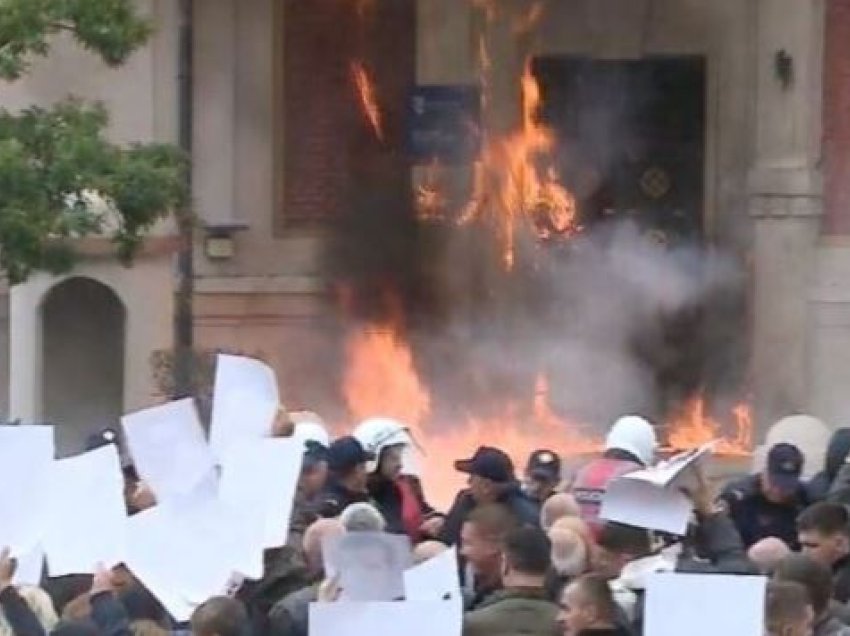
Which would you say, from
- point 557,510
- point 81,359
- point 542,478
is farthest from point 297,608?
point 81,359

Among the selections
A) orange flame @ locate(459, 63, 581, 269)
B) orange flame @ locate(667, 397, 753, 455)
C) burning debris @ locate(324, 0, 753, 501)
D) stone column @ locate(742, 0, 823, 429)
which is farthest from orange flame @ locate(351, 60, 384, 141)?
orange flame @ locate(667, 397, 753, 455)

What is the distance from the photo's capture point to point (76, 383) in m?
19.5

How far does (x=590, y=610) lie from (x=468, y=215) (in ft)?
39.4

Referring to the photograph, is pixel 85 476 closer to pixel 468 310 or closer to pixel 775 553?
pixel 775 553

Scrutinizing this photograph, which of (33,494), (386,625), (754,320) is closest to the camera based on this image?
(386,625)

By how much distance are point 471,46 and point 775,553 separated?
10605mm

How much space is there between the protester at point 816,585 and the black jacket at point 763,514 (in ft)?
9.20

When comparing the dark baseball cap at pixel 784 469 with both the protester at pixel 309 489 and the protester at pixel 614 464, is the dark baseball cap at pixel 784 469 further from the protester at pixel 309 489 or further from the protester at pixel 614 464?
the protester at pixel 309 489

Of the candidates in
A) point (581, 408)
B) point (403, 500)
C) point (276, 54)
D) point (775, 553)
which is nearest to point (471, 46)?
point (276, 54)

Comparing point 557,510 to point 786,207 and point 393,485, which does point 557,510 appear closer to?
point 393,485

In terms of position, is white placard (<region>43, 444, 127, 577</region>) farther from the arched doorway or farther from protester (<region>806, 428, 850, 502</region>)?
the arched doorway

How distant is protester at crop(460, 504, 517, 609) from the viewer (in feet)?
27.7

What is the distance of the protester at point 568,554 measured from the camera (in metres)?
8.54

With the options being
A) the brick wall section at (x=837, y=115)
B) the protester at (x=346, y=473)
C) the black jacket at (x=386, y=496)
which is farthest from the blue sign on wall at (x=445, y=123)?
the protester at (x=346, y=473)
